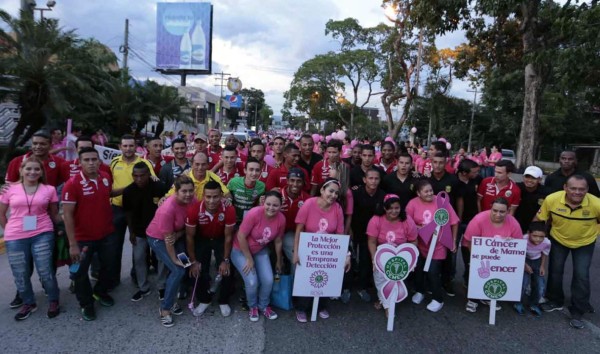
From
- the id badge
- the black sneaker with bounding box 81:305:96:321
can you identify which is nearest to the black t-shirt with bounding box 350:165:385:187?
the black sneaker with bounding box 81:305:96:321

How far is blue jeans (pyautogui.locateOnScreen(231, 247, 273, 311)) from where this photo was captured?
4148 millimetres

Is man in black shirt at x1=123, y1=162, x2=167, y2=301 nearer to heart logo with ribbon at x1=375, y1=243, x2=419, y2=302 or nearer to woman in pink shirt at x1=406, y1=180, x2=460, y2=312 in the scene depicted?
heart logo with ribbon at x1=375, y1=243, x2=419, y2=302

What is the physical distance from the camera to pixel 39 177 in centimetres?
389

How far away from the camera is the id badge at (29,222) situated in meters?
3.80

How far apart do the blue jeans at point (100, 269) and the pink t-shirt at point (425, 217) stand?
10.9 ft

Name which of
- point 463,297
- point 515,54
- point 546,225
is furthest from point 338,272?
point 515,54

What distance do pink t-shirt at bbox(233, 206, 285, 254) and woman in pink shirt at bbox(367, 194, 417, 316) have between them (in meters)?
1.00

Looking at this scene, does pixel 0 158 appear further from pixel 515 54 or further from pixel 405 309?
pixel 515 54

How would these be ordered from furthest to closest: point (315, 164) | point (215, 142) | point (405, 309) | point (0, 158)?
point (0, 158), point (215, 142), point (315, 164), point (405, 309)

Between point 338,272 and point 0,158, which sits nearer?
point 338,272

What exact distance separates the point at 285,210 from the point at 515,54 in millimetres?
14794

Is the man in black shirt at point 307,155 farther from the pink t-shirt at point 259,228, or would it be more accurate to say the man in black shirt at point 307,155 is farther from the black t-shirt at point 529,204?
the black t-shirt at point 529,204

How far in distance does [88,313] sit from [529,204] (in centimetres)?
519

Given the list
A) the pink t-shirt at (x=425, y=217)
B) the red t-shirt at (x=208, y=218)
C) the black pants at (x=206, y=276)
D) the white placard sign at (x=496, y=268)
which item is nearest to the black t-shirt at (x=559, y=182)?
the white placard sign at (x=496, y=268)
